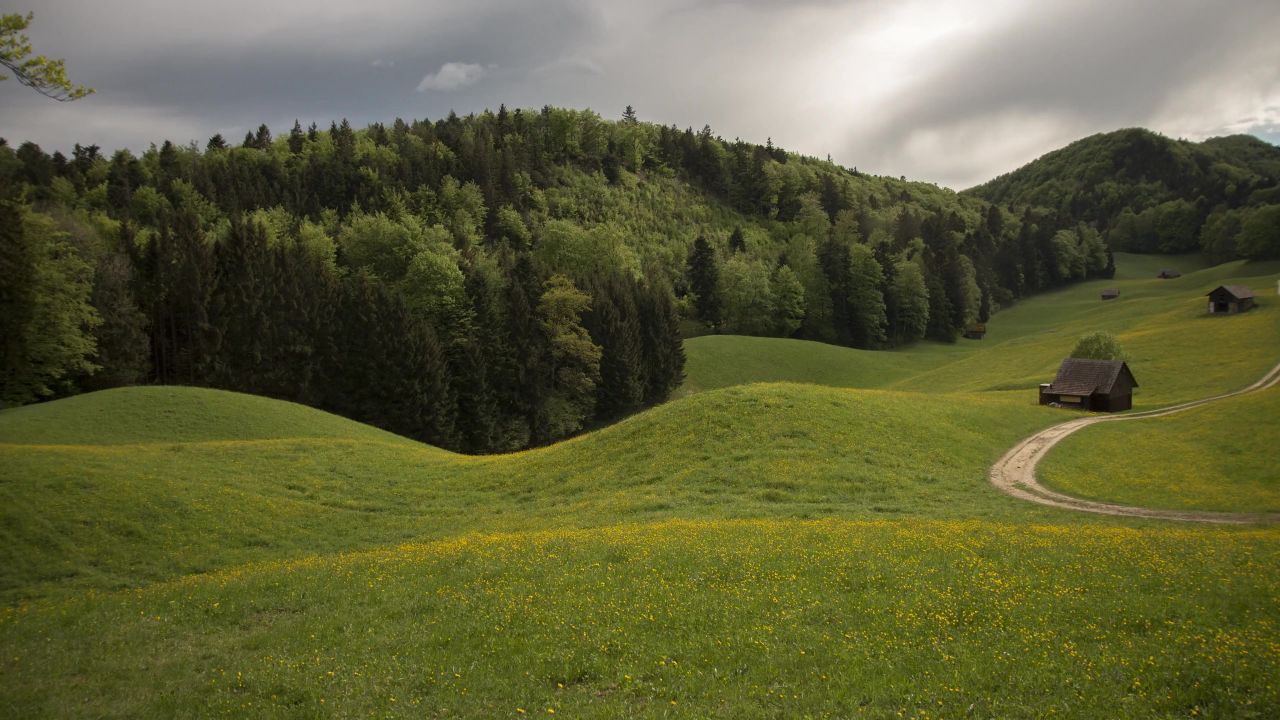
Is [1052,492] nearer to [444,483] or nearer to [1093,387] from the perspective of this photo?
[1093,387]

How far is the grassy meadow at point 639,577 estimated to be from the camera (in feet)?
34.6

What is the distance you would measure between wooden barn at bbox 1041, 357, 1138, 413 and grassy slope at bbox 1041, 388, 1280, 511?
593 centimetres

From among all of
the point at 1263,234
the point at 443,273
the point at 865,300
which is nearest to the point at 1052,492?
the point at 443,273

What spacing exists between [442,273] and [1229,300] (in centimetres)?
10642

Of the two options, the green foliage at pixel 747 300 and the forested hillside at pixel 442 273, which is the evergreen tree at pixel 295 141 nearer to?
the forested hillside at pixel 442 273

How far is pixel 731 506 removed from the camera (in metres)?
27.1

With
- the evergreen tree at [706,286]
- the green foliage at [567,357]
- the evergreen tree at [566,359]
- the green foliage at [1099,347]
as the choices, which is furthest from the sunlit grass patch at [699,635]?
the evergreen tree at [706,286]

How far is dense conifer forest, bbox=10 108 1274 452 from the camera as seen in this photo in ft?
201

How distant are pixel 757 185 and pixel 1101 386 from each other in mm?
152190

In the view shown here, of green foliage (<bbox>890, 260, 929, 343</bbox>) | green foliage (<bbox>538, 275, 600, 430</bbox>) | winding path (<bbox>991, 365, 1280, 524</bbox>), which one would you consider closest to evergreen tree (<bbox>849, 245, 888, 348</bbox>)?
green foliage (<bbox>890, 260, 929, 343</bbox>)

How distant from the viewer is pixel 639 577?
→ 624 inches

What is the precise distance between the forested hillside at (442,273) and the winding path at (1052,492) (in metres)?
49.6

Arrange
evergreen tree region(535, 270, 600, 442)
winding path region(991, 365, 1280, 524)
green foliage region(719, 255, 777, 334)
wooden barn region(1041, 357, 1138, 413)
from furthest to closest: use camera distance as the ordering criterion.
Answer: green foliage region(719, 255, 777, 334) → evergreen tree region(535, 270, 600, 442) → wooden barn region(1041, 357, 1138, 413) → winding path region(991, 365, 1280, 524)

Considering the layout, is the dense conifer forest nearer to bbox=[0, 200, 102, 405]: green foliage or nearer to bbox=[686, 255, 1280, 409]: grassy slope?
bbox=[0, 200, 102, 405]: green foliage
